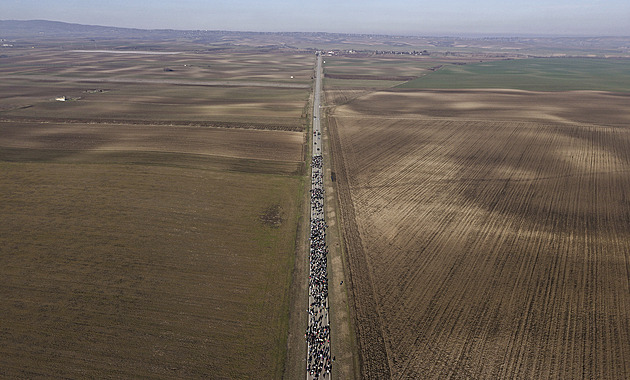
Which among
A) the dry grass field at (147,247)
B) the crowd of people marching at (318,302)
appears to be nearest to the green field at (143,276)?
the dry grass field at (147,247)

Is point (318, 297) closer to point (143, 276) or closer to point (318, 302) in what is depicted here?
point (318, 302)

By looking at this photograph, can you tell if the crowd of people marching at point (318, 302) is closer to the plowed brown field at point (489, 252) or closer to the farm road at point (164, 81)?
the plowed brown field at point (489, 252)

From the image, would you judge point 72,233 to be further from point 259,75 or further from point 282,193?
point 259,75

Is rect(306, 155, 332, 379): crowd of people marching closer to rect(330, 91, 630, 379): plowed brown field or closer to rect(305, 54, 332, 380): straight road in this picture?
rect(305, 54, 332, 380): straight road

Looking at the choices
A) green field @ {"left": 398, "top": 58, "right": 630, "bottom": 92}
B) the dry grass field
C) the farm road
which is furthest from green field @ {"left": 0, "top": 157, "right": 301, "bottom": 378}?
green field @ {"left": 398, "top": 58, "right": 630, "bottom": 92}

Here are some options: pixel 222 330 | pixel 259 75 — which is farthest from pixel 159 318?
pixel 259 75
